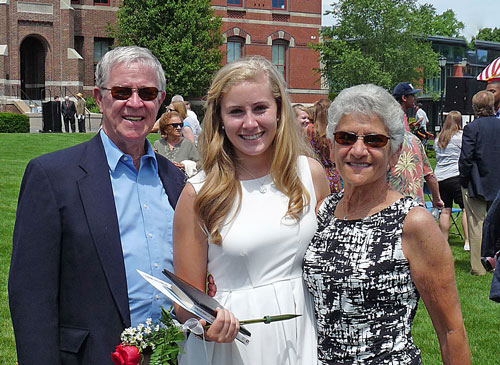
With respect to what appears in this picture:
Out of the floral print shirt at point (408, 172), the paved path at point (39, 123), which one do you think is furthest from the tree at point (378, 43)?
the floral print shirt at point (408, 172)

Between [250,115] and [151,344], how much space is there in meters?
1.06

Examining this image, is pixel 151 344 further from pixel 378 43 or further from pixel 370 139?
pixel 378 43

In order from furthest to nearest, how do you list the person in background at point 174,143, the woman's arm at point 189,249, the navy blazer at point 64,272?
the person in background at point 174,143 < the woman's arm at point 189,249 < the navy blazer at point 64,272

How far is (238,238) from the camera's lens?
266 centimetres

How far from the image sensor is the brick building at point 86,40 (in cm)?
3488

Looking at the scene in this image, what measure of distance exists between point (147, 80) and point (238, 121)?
1.60 ft

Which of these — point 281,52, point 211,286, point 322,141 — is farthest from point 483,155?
point 281,52

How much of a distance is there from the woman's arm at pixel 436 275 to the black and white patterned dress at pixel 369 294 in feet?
0.14

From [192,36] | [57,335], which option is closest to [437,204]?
[57,335]

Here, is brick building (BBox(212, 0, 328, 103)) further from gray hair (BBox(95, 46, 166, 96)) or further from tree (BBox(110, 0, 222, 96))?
gray hair (BBox(95, 46, 166, 96))

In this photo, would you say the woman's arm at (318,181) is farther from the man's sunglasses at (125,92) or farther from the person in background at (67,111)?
the person in background at (67,111)

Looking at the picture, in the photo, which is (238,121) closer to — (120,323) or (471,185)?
(120,323)

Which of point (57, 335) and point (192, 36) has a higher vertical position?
point (192, 36)

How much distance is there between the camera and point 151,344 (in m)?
2.35
